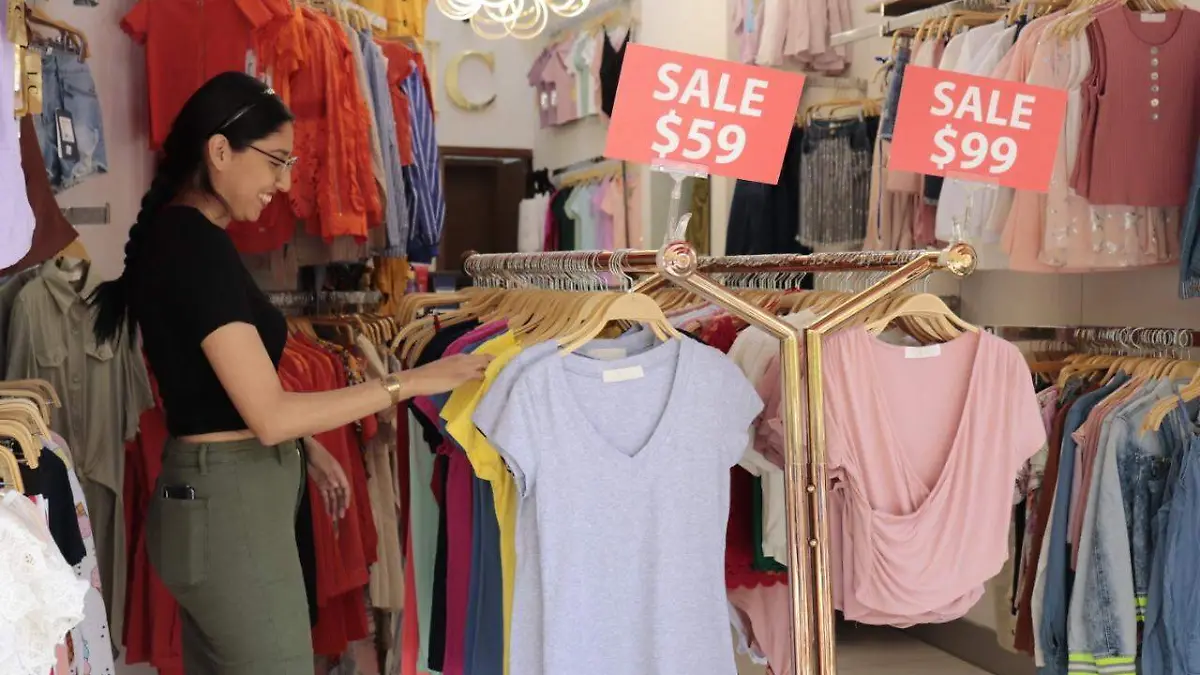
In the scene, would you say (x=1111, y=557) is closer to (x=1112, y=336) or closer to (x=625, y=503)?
(x=1112, y=336)

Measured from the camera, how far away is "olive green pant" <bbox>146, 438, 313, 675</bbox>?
220 centimetres

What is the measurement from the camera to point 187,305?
2145 mm

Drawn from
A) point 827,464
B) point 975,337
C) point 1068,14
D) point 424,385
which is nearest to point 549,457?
point 424,385

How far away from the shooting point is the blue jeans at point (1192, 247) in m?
3.30

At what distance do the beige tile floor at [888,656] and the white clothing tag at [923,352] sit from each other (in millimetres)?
2034

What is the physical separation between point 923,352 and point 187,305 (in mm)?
1411

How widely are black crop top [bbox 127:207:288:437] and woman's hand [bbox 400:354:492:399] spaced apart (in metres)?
0.31

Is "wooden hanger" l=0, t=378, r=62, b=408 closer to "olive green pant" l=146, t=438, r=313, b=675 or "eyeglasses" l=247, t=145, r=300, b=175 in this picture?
"olive green pant" l=146, t=438, r=313, b=675

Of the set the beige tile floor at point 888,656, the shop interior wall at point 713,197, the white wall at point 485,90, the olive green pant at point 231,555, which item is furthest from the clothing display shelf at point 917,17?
the white wall at point 485,90

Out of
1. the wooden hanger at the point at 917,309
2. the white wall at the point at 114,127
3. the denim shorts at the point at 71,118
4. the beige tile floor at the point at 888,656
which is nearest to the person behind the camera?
the wooden hanger at the point at 917,309

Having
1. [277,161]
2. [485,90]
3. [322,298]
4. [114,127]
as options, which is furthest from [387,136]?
[485,90]

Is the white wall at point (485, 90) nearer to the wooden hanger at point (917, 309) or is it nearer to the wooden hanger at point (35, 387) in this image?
the wooden hanger at point (35, 387)

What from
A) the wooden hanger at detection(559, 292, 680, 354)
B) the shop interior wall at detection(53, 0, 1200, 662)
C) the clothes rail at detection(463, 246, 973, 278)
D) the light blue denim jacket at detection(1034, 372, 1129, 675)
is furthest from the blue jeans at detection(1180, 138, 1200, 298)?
the wooden hanger at detection(559, 292, 680, 354)

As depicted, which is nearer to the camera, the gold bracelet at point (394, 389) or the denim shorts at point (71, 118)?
the gold bracelet at point (394, 389)
